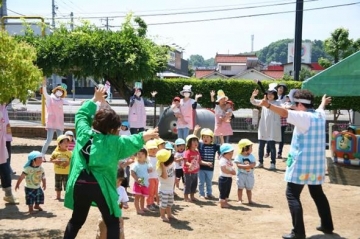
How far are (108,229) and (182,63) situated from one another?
83526 mm

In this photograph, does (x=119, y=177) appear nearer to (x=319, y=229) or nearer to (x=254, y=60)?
(x=319, y=229)

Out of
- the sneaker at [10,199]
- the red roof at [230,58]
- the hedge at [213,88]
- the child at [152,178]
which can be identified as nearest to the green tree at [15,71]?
the child at [152,178]

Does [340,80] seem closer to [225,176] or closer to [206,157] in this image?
[206,157]

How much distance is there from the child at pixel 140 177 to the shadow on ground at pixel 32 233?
4.30 ft

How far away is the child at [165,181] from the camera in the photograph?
22.9 ft

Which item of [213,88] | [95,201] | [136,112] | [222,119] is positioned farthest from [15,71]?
[213,88]

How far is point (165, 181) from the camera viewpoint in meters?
7.07

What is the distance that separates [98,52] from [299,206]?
35.8 ft

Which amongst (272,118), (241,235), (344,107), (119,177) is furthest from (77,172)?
(344,107)

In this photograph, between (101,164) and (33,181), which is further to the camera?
(33,181)

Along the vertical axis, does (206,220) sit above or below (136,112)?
below

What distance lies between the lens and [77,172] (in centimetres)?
462

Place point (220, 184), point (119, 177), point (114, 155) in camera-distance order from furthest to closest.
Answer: point (220, 184)
point (119, 177)
point (114, 155)

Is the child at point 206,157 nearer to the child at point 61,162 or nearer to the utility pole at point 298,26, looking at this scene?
the child at point 61,162
